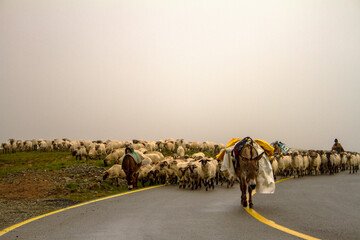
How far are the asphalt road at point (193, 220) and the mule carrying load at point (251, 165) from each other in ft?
2.37

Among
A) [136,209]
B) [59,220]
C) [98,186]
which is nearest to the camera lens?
[59,220]

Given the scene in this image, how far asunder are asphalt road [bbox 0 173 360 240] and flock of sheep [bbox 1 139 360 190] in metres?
5.04

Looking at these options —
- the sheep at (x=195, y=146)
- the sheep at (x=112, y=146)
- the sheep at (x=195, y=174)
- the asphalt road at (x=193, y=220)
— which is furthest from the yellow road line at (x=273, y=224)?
the sheep at (x=195, y=146)

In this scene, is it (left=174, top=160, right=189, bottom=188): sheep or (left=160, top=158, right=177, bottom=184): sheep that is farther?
(left=160, top=158, right=177, bottom=184): sheep

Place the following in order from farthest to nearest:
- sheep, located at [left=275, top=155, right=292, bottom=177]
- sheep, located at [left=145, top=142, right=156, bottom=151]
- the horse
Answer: sheep, located at [left=145, top=142, right=156, bottom=151]
sheep, located at [left=275, top=155, right=292, bottom=177]
the horse

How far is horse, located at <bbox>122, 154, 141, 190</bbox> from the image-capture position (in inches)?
676

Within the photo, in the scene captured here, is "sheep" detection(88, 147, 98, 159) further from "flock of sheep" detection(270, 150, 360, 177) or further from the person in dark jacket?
Result: the person in dark jacket

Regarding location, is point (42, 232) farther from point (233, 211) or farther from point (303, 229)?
point (303, 229)

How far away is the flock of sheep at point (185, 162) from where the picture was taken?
17031 mm

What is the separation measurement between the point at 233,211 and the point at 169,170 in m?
9.17

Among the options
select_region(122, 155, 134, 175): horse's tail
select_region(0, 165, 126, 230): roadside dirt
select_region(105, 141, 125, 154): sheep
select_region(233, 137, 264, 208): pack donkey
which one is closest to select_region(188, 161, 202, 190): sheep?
select_region(122, 155, 134, 175): horse's tail

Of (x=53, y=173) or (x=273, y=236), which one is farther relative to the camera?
(x=53, y=173)

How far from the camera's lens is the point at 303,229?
7.08 meters

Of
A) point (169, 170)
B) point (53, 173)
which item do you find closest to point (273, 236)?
point (169, 170)
